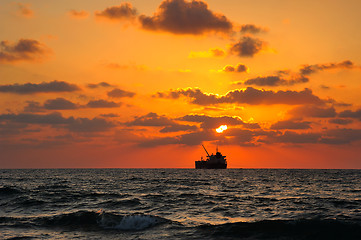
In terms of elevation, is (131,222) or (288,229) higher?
(131,222)

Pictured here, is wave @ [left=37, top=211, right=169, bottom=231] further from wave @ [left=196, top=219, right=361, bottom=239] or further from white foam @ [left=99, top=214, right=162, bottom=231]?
wave @ [left=196, top=219, right=361, bottom=239]

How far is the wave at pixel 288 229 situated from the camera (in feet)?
70.5

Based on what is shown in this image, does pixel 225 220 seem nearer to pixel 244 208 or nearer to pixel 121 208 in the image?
pixel 244 208

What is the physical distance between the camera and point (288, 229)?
23.0 metres

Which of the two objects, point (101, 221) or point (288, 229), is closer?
point (288, 229)

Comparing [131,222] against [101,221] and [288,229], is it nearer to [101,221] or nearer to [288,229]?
[101,221]

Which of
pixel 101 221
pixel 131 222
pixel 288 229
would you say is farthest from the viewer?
pixel 101 221

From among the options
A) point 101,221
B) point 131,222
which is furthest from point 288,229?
point 101,221

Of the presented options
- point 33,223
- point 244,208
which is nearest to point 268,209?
point 244,208

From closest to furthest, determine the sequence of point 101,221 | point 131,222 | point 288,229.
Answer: point 288,229
point 131,222
point 101,221

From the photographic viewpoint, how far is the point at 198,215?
2881 cm

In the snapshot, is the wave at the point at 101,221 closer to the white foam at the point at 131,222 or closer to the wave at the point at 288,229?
the white foam at the point at 131,222

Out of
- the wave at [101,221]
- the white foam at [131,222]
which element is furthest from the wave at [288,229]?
the wave at [101,221]

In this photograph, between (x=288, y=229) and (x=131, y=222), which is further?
(x=131, y=222)
